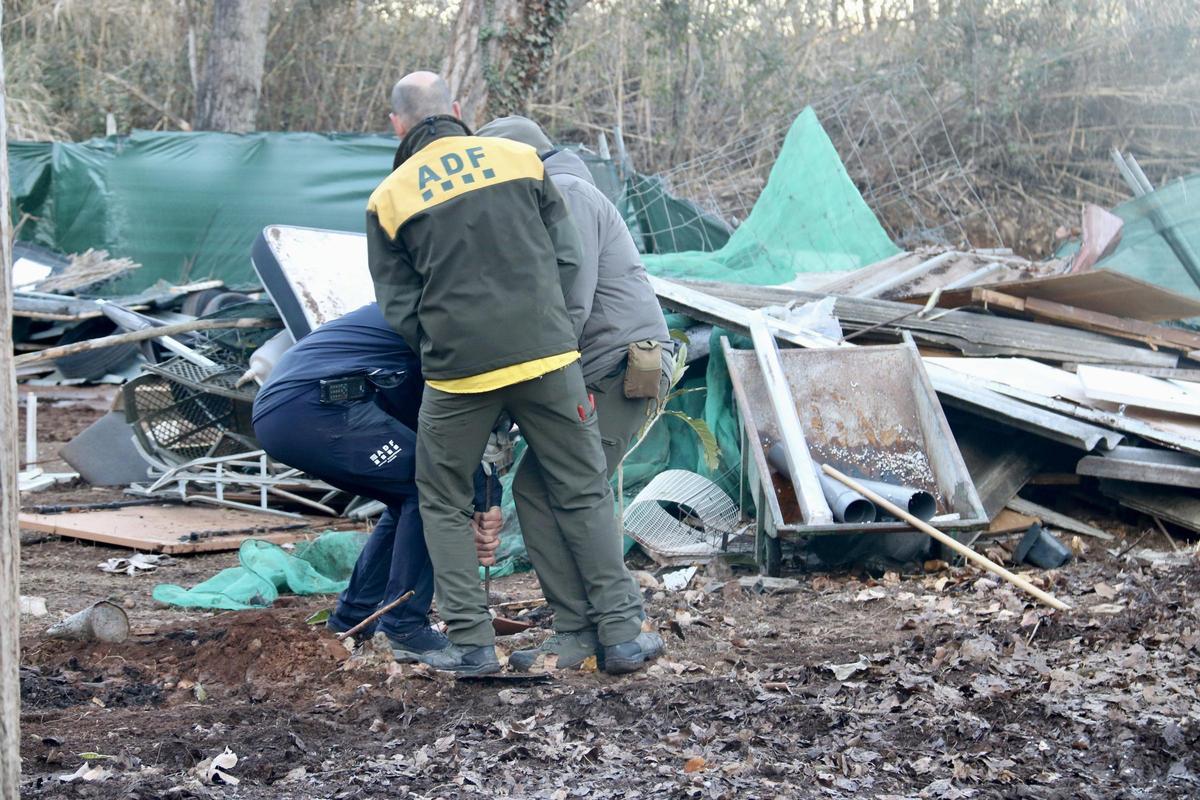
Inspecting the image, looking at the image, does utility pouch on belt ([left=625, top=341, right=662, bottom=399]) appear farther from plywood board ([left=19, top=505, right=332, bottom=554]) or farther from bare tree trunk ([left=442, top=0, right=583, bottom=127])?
bare tree trunk ([left=442, top=0, right=583, bottom=127])

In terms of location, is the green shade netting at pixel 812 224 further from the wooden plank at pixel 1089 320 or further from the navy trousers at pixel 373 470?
the navy trousers at pixel 373 470

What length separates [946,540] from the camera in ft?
16.1

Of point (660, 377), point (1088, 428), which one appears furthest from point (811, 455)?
point (660, 377)

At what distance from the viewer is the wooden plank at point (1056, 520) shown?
5.95 meters

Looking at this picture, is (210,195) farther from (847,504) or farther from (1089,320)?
(847,504)

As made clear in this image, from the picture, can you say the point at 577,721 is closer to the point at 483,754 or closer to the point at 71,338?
the point at 483,754

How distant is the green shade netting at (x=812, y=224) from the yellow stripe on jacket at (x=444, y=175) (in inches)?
209

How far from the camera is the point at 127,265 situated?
11.0 metres

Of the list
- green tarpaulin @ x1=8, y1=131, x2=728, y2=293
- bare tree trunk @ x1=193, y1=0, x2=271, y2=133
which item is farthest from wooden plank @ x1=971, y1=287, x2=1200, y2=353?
bare tree trunk @ x1=193, y1=0, x2=271, y2=133

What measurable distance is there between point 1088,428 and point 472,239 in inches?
140

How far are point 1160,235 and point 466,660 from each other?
6.19m

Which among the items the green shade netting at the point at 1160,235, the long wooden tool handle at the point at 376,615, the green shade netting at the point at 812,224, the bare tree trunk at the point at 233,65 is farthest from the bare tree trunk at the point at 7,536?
the bare tree trunk at the point at 233,65

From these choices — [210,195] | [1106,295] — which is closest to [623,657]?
[1106,295]

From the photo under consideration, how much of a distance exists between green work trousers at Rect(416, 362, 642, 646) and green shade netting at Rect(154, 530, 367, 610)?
4.73ft
